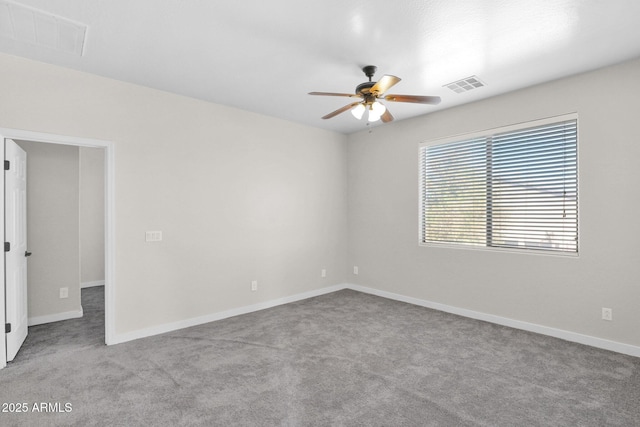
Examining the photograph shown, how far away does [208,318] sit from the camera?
4070 mm

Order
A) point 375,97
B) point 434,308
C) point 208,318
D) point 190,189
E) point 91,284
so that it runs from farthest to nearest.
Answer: point 91,284 < point 434,308 < point 208,318 < point 190,189 < point 375,97

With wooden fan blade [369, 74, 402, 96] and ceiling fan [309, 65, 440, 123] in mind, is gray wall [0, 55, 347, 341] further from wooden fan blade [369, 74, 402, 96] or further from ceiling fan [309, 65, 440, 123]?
wooden fan blade [369, 74, 402, 96]

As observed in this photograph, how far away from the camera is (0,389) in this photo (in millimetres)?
2484

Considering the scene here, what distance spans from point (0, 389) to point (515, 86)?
17.8 ft

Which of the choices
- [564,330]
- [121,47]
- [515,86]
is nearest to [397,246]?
[564,330]

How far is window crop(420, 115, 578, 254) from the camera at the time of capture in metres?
3.52

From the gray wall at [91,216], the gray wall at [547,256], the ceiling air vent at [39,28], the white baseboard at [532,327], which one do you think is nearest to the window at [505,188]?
the gray wall at [547,256]

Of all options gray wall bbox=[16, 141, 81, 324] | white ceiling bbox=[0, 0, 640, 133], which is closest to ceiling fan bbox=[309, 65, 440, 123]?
white ceiling bbox=[0, 0, 640, 133]

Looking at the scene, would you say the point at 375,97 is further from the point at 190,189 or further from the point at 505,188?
the point at 190,189

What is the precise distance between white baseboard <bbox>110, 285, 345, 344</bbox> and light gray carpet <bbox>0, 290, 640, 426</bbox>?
0.12 meters

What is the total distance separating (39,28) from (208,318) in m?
3.21

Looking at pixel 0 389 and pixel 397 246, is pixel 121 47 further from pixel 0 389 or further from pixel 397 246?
pixel 397 246

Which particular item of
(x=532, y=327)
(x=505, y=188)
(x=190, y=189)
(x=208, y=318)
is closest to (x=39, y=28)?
(x=190, y=189)

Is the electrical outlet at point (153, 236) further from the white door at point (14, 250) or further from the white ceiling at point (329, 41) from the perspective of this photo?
the white ceiling at point (329, 41)
